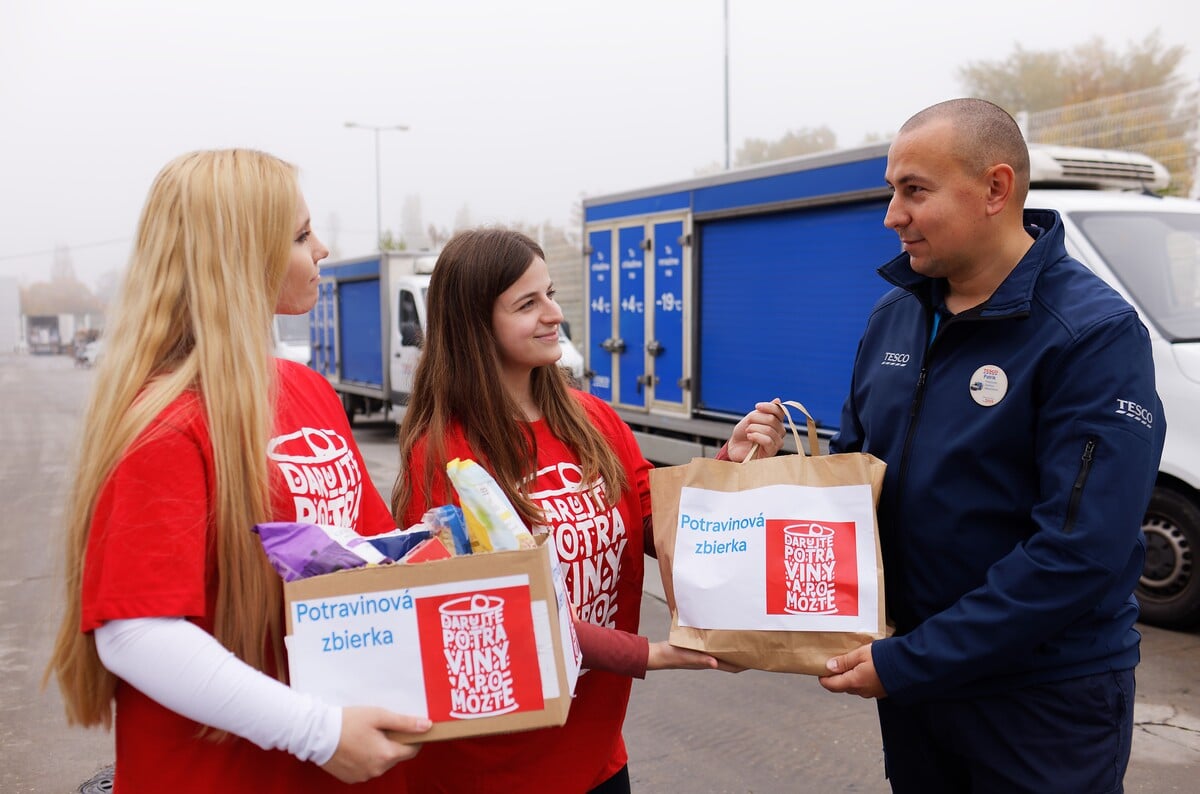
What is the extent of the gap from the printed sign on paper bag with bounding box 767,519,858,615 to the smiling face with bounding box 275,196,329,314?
3.30 ft

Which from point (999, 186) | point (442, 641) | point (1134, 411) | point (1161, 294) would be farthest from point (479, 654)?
point (1161, 294)

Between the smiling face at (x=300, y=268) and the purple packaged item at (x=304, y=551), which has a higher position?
the smiling face at (x=300, y=268)

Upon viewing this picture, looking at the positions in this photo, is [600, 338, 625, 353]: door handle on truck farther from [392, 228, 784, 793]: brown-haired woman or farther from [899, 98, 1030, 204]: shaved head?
[899, 98, 1030, 204]: shaved head

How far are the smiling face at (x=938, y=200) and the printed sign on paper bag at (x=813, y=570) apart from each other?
0.57 m

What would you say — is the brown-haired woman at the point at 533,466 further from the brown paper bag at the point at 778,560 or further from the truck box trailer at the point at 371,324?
the truck box trailer at the point at 371,324

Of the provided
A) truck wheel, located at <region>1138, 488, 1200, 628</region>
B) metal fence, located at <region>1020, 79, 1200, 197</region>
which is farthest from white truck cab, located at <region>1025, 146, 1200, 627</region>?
metal fence, located at <region>1020, 79, 1200, 197</region>

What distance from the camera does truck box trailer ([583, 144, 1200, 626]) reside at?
5.32 metres

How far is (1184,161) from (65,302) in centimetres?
14941

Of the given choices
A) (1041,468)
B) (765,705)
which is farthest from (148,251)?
(765,705)

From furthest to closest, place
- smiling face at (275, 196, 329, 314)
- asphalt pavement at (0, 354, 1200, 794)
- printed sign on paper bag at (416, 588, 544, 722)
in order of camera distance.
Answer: asphalt pavement at (0, 354, 1200, 794)
smiling face at (275, 196, 329, 314)
printed sign on paper bag at (416, 588, 544, 722)

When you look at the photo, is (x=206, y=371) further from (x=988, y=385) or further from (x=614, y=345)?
(x=614, y=345)

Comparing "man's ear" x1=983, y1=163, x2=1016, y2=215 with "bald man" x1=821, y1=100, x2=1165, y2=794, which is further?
"man's ear" x1=983, y1=163, x2=1016, y2=215

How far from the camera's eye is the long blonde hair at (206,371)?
147cm

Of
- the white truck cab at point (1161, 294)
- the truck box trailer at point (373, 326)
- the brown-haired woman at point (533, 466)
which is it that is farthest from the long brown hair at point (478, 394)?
the truck box trailer at point (373, 326)
